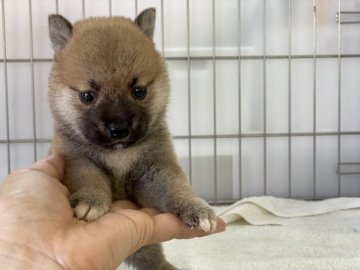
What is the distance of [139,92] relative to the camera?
128 centimetres

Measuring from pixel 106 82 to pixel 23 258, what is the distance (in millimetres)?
484

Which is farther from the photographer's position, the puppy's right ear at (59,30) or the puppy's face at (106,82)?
the puppy's right ear at (59,30)

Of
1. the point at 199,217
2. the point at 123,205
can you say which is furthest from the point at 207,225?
the point at 123,205

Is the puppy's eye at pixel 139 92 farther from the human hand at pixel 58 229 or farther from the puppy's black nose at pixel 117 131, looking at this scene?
the human hand at pixel 58 229

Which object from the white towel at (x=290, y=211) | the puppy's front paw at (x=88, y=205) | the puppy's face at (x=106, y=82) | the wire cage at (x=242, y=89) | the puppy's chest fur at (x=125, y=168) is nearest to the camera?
the puppy's front paw at (x=88, y=205)

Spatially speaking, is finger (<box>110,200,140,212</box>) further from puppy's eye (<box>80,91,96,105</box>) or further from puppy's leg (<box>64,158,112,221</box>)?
puppy's eye (<box>80,91,96,105</box>)

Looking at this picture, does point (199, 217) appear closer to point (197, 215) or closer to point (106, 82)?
point (197, 215)

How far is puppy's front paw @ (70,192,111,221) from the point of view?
3.59ft

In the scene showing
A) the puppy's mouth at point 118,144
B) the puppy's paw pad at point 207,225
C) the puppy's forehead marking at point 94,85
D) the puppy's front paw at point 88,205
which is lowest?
the puppy's paw pad at point 207,225

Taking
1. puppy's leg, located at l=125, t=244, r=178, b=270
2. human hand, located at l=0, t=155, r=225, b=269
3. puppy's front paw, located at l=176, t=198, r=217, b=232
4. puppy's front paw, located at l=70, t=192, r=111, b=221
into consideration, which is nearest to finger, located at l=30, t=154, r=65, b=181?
human hand, located at l=0, t=155, r=225, b=269

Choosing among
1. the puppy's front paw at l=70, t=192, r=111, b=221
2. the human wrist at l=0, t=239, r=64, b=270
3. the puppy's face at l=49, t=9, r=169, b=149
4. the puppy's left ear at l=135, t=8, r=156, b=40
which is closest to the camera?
the human wrist at l=0, t=239, r=64, b=270

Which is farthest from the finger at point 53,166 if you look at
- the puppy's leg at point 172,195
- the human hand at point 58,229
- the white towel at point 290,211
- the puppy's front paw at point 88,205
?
the white towel at point 290,211

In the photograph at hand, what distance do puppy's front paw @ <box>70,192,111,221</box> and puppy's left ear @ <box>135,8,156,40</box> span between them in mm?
595

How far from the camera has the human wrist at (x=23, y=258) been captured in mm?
970
